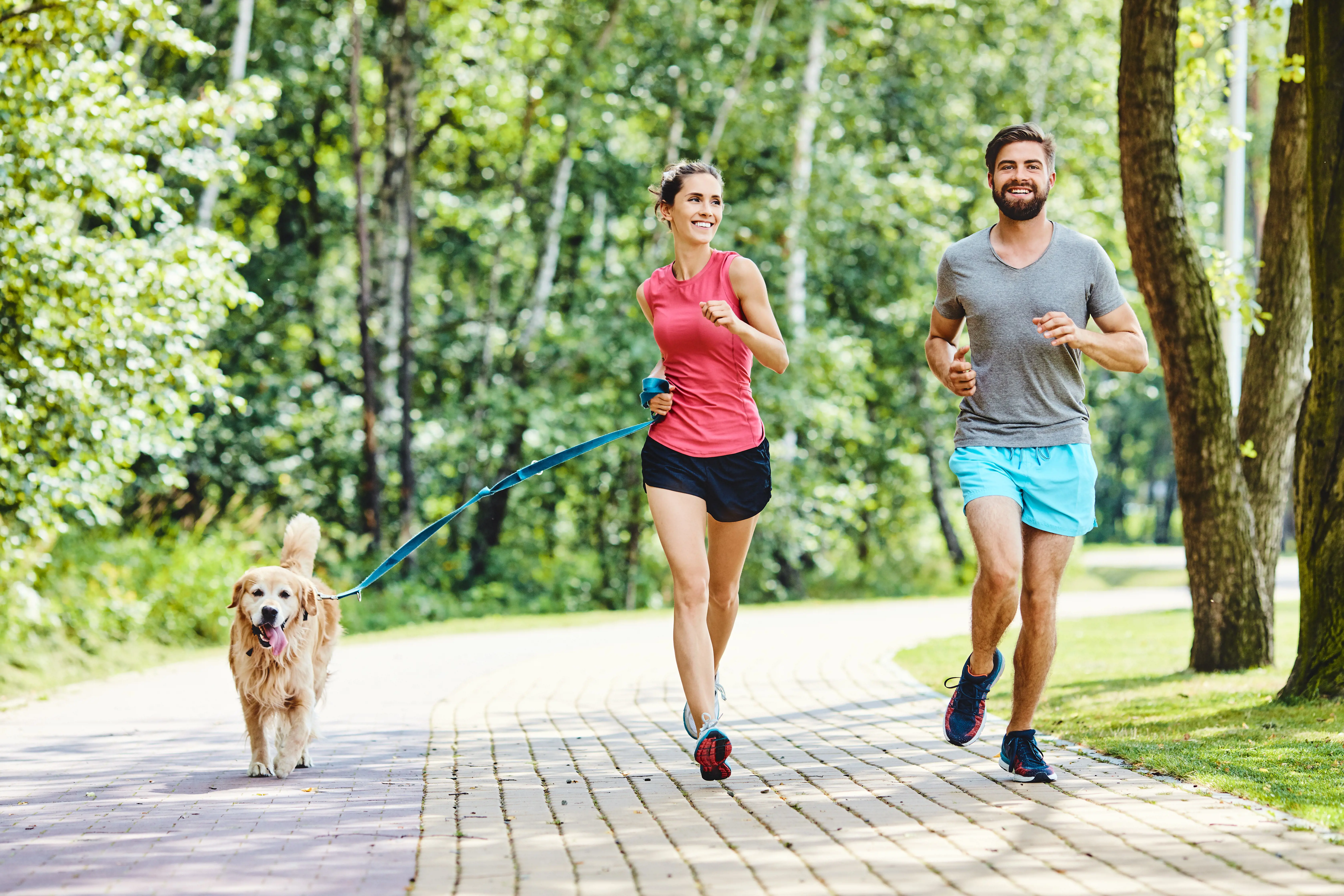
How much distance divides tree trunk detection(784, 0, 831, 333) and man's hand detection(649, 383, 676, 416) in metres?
14.1

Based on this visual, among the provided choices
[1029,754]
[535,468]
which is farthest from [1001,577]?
[535,468]

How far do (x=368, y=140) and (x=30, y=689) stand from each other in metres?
14.5

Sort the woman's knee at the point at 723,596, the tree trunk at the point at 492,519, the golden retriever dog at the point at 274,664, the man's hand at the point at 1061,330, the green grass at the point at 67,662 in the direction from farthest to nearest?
the tree trunk at the point at 492,519
the green grass at the point at 67,662
the golden retriever dog at the point at 274,664
the woman's knee at the point at 723,596
the man's hand at the point at 1061,330

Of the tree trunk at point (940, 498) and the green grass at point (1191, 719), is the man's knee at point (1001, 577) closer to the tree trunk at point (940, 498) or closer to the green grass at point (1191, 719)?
the green grass at point (1191, 719)

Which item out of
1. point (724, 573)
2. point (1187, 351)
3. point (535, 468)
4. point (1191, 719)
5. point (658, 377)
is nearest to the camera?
point (658, 377)

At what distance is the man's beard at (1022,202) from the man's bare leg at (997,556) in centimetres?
109

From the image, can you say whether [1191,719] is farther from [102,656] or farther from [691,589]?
[102,656]

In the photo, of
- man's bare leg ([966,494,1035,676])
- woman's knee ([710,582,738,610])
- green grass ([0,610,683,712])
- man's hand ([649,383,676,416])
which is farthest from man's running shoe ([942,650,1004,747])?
green grass ([0,610,683,712])

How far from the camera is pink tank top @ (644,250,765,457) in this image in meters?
5.61

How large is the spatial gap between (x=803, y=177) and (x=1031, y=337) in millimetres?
15812

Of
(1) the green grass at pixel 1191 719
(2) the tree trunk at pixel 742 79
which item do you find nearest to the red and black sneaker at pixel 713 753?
(1) the green grass at pixel 1191 719

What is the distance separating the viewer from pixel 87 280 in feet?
32.8

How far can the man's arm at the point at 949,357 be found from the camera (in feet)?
17.0

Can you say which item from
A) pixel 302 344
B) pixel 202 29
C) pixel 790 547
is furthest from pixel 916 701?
pixel 202 29
